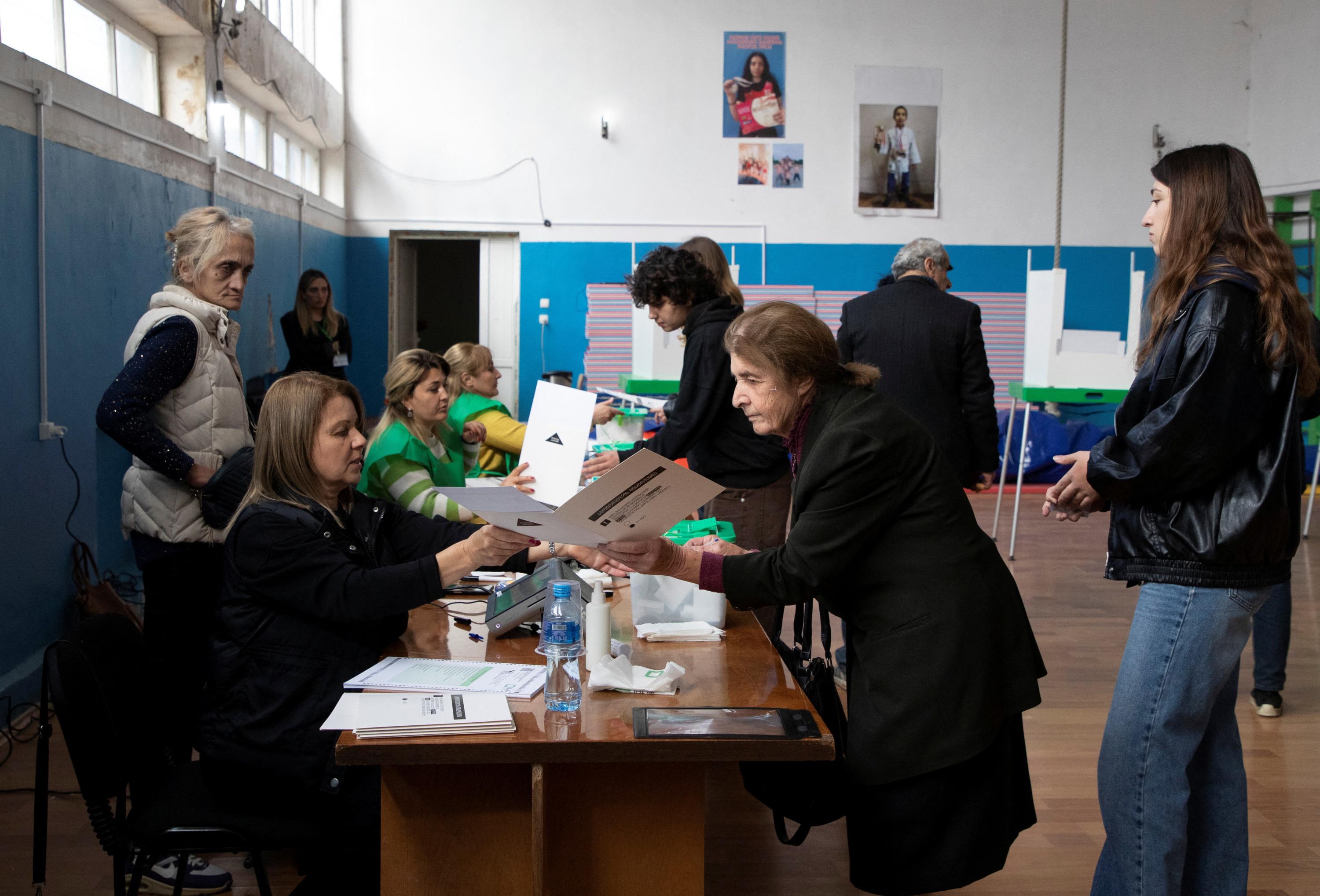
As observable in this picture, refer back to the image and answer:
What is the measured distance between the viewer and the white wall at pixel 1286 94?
9672 mm

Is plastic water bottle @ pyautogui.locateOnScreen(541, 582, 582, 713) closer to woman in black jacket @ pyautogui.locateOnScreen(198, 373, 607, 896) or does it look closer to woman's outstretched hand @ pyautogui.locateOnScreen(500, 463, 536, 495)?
woman in black jacket @ pyautogui.locateOnScreen(198, 373, 607, 896)

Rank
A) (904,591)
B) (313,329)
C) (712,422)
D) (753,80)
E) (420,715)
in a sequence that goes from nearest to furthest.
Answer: (420,715) → (904,591) → (712,422) → (313,329) → (753,80)

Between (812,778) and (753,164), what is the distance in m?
9.33

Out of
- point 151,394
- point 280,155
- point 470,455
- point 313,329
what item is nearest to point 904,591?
point 151,394

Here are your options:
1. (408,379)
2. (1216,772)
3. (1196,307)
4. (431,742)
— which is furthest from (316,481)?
(1216,772)

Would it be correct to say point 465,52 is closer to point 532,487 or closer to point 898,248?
point 898,248

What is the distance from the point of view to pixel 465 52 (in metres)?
10.3

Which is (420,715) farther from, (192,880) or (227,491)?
(192,880)

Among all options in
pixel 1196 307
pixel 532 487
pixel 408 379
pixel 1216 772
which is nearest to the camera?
pixel 1196 307

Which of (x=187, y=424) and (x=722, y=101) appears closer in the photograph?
(x=187, y=424)

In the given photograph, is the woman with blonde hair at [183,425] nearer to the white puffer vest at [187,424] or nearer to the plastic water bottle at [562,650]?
the white puffer vest at [187,424]

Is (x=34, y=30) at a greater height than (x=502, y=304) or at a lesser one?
greater

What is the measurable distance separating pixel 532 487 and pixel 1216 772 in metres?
1.69

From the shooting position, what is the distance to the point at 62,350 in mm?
4129
